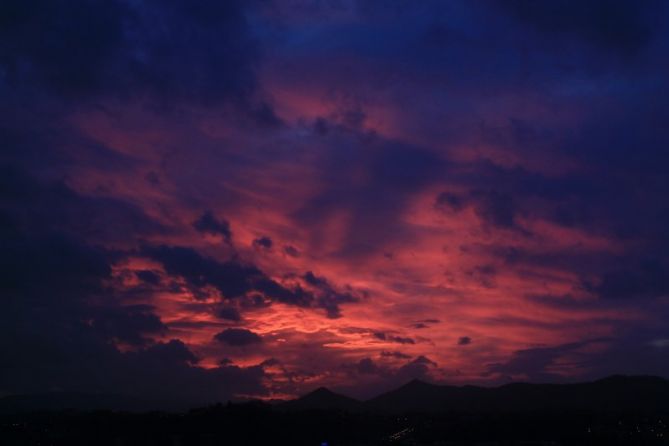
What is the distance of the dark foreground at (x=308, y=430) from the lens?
384 ft

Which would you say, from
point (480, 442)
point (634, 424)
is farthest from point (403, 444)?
point (634, 424)

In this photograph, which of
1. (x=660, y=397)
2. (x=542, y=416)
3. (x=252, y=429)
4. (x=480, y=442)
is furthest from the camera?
(x=660, y=397)

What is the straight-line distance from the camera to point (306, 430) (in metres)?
136

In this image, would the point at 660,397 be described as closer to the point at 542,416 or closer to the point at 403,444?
the point at 542,416

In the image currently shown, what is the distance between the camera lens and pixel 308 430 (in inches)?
5369

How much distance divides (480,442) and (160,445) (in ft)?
187

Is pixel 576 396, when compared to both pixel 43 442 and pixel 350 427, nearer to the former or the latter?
Answer: pixel 350 427

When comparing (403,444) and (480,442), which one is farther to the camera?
(480,442)

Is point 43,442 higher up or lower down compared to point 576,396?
lower down

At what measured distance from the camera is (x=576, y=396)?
7687 inches

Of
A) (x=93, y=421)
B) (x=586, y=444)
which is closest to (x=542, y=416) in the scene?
(x=586, y=444)

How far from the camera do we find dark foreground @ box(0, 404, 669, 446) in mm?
117000

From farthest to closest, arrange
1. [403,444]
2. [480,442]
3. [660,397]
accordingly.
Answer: [660,397]
[480,442]
[403,444]

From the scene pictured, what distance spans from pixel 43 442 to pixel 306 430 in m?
50.3
